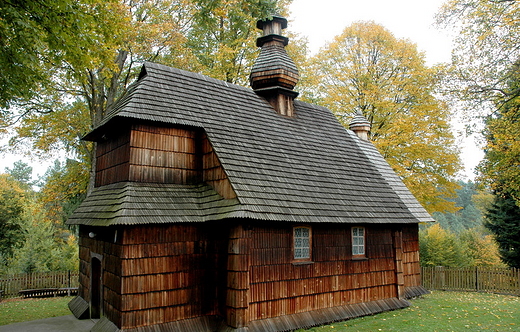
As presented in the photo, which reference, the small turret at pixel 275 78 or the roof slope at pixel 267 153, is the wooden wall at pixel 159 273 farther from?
the small turret at pixel 275 78

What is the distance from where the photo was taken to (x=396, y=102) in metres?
21.8

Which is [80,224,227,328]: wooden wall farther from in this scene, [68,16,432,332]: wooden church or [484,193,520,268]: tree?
[484,193,520,268]: tree

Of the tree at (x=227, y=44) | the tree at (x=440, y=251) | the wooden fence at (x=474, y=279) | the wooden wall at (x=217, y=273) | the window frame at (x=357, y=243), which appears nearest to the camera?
the wooden wall at (x=217, y=273)

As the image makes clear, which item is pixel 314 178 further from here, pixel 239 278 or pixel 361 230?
pixel 239 278

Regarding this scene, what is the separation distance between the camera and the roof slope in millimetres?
9273

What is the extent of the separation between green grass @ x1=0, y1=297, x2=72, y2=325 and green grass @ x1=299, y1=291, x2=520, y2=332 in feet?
27.2

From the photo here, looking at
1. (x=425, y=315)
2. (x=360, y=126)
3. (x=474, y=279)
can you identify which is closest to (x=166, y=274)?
(x=425, y=315)

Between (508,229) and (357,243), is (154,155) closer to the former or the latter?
(357,243)

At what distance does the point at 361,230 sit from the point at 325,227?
1778mm

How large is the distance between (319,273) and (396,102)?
14935 mm

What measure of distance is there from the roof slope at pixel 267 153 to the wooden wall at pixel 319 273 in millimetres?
710

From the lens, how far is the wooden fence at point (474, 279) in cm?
1609

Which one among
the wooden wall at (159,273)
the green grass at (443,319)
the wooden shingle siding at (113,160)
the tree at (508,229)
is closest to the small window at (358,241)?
the green grass at (443,319)

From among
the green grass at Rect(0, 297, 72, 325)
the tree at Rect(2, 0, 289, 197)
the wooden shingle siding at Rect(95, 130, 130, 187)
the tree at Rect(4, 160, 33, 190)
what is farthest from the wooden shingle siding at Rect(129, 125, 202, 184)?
the tree at Rect(4, 160, 33, 190)
